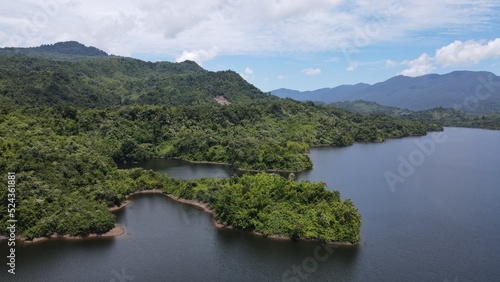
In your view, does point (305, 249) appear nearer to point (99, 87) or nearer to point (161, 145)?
point (161, 145)

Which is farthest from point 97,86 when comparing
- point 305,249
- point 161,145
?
point 305,249

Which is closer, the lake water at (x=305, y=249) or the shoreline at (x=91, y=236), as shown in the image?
the lake water at (x=305, y=249)

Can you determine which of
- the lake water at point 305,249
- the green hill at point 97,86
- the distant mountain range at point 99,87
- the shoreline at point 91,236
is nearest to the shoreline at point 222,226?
the lake water at point 305,249

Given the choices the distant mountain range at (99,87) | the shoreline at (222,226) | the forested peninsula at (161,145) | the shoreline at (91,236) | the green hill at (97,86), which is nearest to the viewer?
the shoreline at (91,236)

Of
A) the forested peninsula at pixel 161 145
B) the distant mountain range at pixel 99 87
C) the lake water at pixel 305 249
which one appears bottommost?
the lake water at pixel 305 249

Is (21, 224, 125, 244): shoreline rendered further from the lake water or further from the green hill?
the green hill

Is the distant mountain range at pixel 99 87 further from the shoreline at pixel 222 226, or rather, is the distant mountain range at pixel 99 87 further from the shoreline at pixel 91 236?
the shoreline at pixel 91 236

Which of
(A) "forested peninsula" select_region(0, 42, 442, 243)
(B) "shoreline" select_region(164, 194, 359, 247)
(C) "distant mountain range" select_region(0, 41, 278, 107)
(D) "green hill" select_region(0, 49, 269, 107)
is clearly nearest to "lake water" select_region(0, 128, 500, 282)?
(B) "shoreline" select_region(164, 194, 359, 247)
